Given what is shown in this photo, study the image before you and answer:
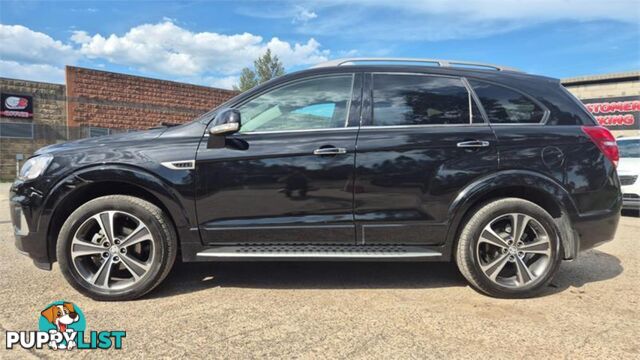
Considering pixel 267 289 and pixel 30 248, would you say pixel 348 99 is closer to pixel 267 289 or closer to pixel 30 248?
pixel 267 289

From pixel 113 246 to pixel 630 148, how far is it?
9560mm

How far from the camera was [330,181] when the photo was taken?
3.35 m

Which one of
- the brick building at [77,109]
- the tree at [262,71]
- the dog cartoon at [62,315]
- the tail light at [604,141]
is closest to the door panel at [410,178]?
the tail light at [604,141]

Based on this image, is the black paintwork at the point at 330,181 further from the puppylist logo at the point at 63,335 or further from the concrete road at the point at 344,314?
the puppylist logo at the point at 63,335

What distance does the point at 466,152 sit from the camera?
11.3ft

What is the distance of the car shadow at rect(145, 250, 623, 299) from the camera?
12.2 ft

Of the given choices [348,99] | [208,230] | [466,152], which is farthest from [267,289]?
[466,152]

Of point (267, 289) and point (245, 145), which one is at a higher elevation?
point (245, 145)

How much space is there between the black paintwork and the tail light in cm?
7

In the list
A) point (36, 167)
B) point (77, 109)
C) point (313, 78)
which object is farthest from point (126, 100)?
point (313, 78)

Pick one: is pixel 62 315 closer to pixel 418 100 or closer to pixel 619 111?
pixel 418 100

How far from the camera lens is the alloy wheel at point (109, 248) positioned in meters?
3.29

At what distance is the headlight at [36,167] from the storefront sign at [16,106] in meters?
15.9

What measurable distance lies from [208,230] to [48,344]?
1.24 metres
